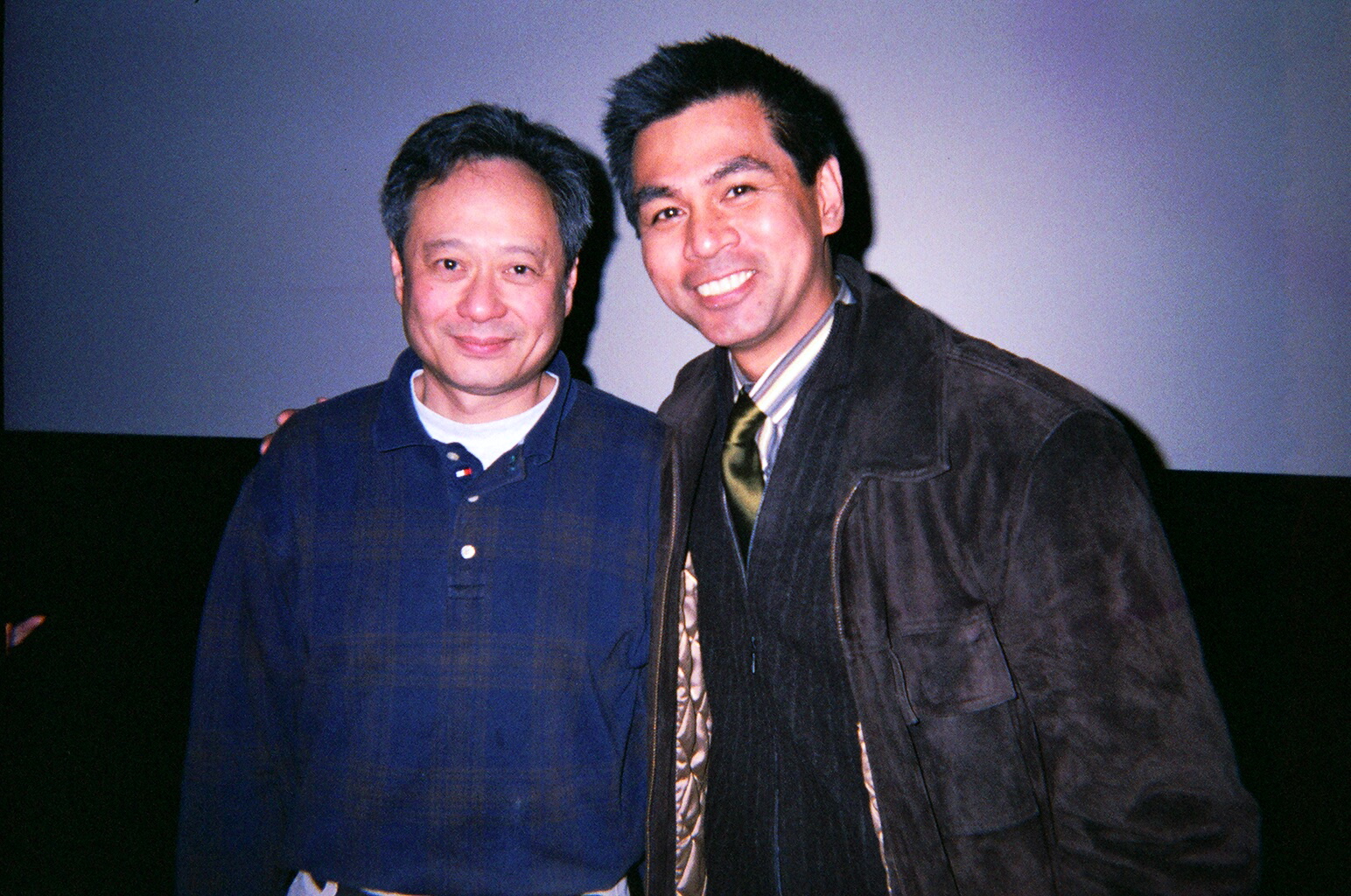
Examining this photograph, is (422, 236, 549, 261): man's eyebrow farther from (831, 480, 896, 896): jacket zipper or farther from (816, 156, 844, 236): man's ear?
(831, 480, 896, 896): jacket zipper

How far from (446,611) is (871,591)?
2.56ft

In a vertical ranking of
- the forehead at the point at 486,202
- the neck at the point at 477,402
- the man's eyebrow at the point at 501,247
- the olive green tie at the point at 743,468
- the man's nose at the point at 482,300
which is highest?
the forehead at the point at 486,202

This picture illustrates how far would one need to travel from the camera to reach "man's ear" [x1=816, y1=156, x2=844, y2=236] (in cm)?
136

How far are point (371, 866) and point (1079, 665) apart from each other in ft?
4.00

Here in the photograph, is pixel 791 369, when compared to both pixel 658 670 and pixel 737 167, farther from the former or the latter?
pixel 658 670

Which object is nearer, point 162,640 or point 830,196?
point 830,196

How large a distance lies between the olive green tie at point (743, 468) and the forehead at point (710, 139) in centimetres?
47

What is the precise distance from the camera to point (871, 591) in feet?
3.31

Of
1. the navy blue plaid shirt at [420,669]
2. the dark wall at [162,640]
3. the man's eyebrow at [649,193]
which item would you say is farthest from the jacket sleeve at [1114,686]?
the dark wall at [162,640]

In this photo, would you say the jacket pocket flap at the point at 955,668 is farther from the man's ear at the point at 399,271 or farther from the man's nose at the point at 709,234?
the man's ear at the point at 399,271

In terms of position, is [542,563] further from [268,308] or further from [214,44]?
[214,44]

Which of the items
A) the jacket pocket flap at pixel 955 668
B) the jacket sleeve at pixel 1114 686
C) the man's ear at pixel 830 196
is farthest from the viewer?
the man's ear at pixel 830 196

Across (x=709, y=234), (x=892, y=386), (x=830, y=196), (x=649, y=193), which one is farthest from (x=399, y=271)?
(x=892, y=386)

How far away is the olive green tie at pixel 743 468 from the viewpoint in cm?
123
